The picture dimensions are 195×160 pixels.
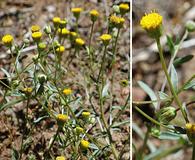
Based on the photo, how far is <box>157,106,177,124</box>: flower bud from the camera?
1.15m

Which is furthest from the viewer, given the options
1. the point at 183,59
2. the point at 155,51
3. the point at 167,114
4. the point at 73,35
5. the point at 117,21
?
the point at 155,51

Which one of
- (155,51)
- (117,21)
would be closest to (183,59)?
(117,21)

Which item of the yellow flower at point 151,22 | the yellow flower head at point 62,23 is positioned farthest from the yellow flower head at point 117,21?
the yellow flower at point 151,22

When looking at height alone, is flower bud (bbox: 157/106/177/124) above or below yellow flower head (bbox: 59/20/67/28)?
below

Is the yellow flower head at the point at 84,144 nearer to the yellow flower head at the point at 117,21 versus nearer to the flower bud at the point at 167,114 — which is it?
the flower bud at the point at 167,114

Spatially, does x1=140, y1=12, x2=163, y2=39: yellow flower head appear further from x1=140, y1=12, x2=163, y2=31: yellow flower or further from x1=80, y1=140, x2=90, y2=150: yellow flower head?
x1=80, y1=140, x2=90, y2=150: yellow flower head

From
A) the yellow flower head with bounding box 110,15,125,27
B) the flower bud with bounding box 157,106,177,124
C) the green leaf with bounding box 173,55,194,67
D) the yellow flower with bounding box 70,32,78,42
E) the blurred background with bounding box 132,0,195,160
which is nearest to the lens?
the flower bud with bounding box 157,106,177,124

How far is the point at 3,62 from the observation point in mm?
1983

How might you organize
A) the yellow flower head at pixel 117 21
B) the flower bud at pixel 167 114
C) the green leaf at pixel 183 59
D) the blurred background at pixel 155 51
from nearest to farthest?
the flower bud at pixel 167 114 < the green leaf at pixel 183 59 < the yellow flower head at pixel 117 21 < the blurred background at pixel 155 51

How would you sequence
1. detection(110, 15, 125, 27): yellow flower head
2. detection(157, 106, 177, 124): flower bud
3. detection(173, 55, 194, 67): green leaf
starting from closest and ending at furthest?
detection(157, 106, 177, 124): flower bud, detection(173, 55, 194, 67): green leaf, detection(110, 15, 125, 27): yellow flower head

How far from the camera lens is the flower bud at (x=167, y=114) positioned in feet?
3.78

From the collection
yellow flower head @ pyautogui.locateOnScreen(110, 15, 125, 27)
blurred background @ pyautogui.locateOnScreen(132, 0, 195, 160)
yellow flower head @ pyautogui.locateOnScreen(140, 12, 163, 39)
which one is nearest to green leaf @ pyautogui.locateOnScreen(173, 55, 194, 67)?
yellow flower head @ pyautogui.locateOnScreen(140, 12, 163, 39)

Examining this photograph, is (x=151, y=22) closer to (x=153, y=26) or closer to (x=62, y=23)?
(x=153, y=26)

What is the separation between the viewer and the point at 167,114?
45.5 inches
